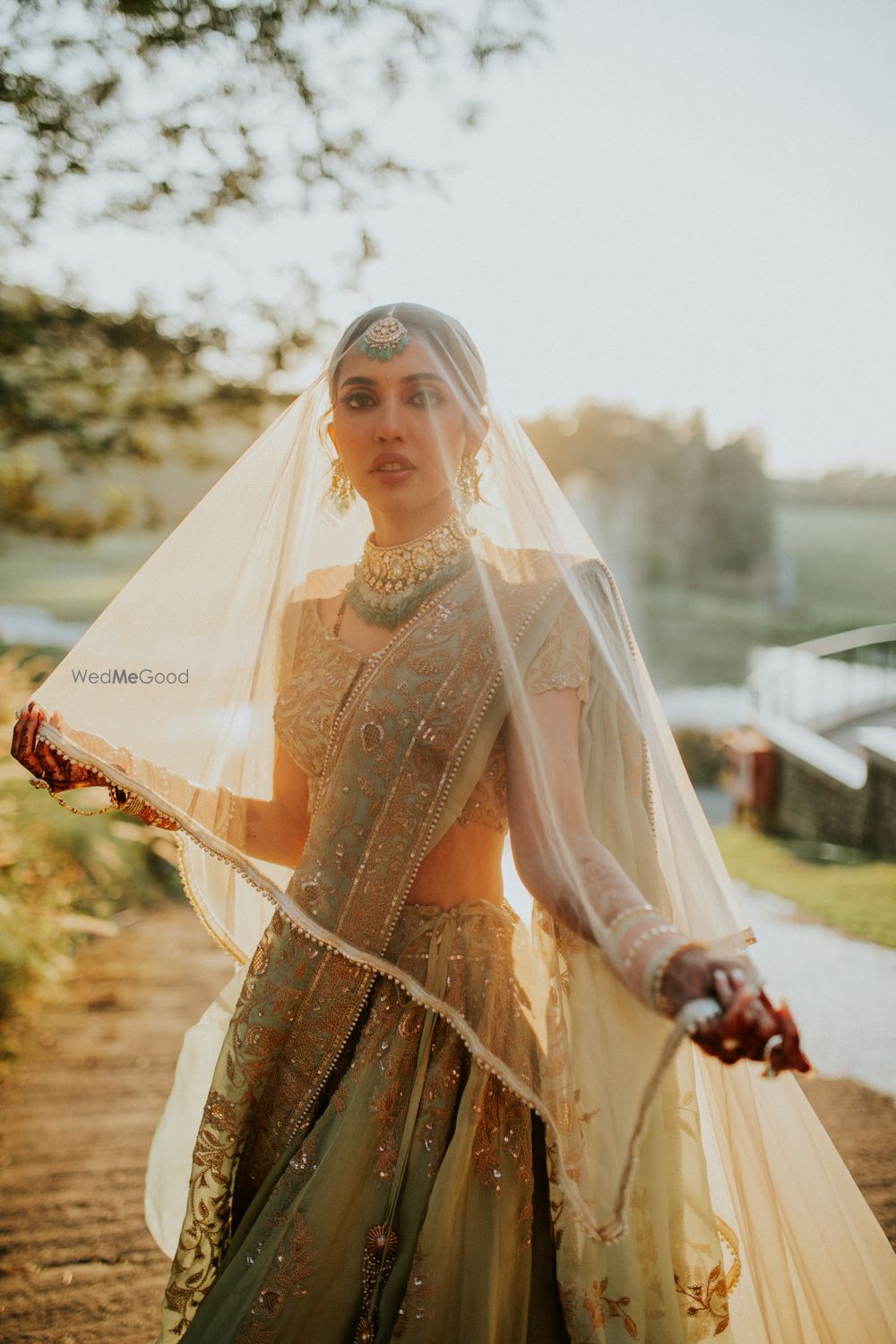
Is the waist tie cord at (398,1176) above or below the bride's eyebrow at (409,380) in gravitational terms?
below

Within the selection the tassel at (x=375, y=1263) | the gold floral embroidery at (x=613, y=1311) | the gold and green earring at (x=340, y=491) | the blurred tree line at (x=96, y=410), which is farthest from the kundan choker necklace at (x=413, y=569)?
the blurred tree line at (x=96, y=410)

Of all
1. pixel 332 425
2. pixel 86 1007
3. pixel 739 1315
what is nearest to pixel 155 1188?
pixel 739 1315

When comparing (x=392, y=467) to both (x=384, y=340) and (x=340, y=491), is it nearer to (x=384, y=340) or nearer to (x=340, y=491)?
(x=384, y=340)

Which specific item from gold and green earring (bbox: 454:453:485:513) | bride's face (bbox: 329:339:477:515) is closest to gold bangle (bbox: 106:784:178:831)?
bride's face (bbox: 329:339:477:515)

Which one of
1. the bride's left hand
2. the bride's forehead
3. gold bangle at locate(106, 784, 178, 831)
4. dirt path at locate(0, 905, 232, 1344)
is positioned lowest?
dirt path at locate(0, 905, 232, 1344)

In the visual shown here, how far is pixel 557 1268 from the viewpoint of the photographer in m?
1.39

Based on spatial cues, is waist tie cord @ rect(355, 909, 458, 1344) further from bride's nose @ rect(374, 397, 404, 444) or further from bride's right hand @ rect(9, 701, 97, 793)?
bride's nose @ rect(374, 397, 404, 444)

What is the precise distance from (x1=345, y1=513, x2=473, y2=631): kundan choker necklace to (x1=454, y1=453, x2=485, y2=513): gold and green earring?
0.06 metres

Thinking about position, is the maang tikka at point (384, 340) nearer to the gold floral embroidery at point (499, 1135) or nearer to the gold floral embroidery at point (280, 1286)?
the gold floral embroidery at point (499, 1135)

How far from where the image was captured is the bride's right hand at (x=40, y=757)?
1700 mm

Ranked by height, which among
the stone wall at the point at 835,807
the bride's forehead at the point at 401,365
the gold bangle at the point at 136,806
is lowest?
the stone wall at the point at 835,807

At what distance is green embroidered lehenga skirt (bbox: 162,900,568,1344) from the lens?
1.38 m

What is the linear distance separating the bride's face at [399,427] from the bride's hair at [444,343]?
30 millimetres

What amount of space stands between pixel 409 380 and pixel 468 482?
24 cm
